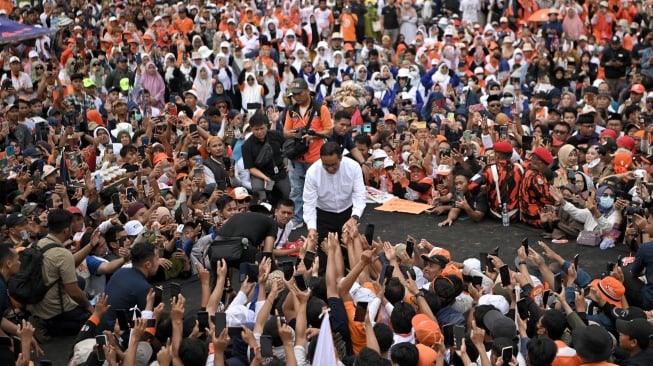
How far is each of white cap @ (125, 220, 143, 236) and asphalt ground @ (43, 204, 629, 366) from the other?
68 centimetres

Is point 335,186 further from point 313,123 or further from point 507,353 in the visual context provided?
point 507,353

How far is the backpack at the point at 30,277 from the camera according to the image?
7762mm

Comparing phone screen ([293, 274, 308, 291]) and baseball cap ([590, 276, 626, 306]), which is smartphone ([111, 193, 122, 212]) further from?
baseball cap ([590, 276, 626, 306])

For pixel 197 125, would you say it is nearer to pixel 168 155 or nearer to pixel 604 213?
pixel 168 155

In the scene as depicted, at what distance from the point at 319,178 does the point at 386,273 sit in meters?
1.83

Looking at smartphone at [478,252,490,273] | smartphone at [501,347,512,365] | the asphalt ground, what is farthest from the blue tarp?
smartphone at [501,347,512,365]

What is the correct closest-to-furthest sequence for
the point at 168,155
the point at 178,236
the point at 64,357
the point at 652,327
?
1. the point at 652,327
2. the point at 64,357
3. the point at 178,236
4. the point at 168,155

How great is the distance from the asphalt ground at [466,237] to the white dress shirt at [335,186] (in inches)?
57.5

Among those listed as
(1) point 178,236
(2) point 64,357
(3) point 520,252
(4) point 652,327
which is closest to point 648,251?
(3) point 520,252

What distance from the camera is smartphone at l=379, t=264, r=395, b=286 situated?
21.9ft

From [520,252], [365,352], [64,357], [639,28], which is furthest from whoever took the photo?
[639,28]

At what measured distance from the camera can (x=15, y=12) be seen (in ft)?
64.1

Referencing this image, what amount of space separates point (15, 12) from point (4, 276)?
1357 centimetres

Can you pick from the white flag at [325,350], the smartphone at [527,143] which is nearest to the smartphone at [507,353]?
the white flag at [325,350]
